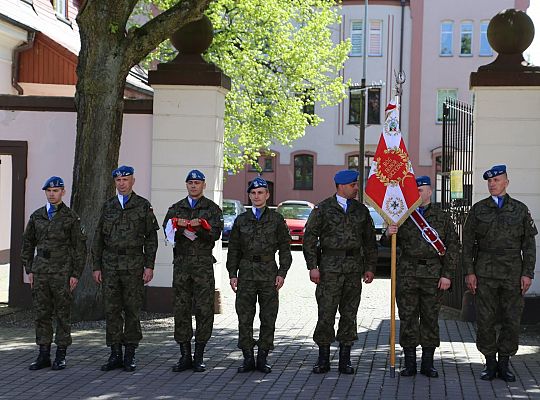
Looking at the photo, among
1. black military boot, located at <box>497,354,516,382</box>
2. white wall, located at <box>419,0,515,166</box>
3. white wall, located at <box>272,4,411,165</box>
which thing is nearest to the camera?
black military boot, located at <box>497,354,516,382</box>

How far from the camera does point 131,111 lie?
42.8 feet

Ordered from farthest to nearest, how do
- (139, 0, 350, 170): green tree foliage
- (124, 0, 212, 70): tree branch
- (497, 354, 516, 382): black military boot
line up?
(139, 0, 350, 170): green tree foliage, (124, 0, 212, 70): tree branch, (497, 354, 516, 382): black military boot

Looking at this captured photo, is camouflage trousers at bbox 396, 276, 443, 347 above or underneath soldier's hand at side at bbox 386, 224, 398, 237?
underneath

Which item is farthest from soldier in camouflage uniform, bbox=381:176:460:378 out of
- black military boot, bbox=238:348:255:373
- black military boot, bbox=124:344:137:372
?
black military boot, bbox=124:344:137:372

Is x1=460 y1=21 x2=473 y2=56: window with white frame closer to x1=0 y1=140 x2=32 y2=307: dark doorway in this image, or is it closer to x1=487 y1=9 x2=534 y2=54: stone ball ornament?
x1=487 y1=9 x2=534 y2=54: stone ball ornament

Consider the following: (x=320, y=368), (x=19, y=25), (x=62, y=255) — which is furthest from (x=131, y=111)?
(x=19, y=25)

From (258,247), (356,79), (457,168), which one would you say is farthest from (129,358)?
(356,79)

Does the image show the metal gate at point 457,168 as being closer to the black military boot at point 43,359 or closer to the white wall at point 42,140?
the white wall at point 42,140

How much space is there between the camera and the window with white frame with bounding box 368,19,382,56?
46.5 m

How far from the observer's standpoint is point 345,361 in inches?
356

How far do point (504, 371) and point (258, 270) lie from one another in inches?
96.3

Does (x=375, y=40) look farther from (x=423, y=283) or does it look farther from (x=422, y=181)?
(x=423, y=283)

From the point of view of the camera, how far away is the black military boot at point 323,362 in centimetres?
905

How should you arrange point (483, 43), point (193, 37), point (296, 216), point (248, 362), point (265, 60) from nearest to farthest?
point (248, 362) < point (193, 37) < point (265, 60) < point (296, 216) < point (483, 43)
